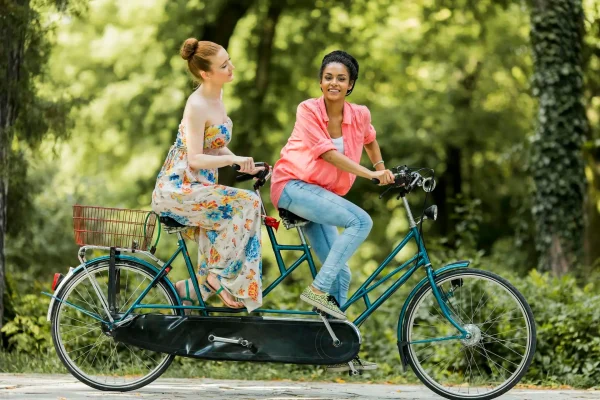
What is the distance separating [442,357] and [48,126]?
3755 mm

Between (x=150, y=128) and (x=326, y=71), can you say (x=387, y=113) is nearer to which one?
(x=150, y=128)

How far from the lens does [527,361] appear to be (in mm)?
5402

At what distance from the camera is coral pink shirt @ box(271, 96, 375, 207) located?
550 centimetres

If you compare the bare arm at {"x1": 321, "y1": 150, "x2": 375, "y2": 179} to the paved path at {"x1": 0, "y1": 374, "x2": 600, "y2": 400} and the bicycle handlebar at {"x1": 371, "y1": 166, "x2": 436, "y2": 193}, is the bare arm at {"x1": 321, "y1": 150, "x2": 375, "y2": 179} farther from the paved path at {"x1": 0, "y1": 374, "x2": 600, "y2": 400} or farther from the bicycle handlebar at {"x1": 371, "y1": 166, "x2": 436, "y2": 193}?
the paved path at {"x1": 0, "y1": 374, "x2": 600, "y2": 400}

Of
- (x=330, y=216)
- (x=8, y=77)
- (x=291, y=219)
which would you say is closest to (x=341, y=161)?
(x=330, y=216)

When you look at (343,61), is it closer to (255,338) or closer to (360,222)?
(360,222)

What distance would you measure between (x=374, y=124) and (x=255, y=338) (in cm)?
1421

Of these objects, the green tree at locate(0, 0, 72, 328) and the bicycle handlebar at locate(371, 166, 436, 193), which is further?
the green tree at locate(0, 0, 72, 328)

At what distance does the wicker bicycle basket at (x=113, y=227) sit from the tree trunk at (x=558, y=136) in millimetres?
6425

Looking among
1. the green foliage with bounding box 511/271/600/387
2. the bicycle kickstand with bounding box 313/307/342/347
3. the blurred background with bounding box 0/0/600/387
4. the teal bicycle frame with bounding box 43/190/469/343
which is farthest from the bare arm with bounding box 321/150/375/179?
the green foliage with bounding box 511/271/600/387

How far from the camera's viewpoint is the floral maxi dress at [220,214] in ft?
17.8

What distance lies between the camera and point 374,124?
1941cm

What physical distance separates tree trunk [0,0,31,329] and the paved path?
61.3 inches

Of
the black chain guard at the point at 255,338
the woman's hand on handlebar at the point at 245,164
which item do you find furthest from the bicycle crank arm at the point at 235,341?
the woman's hand on handlebar at the point at 245,164
